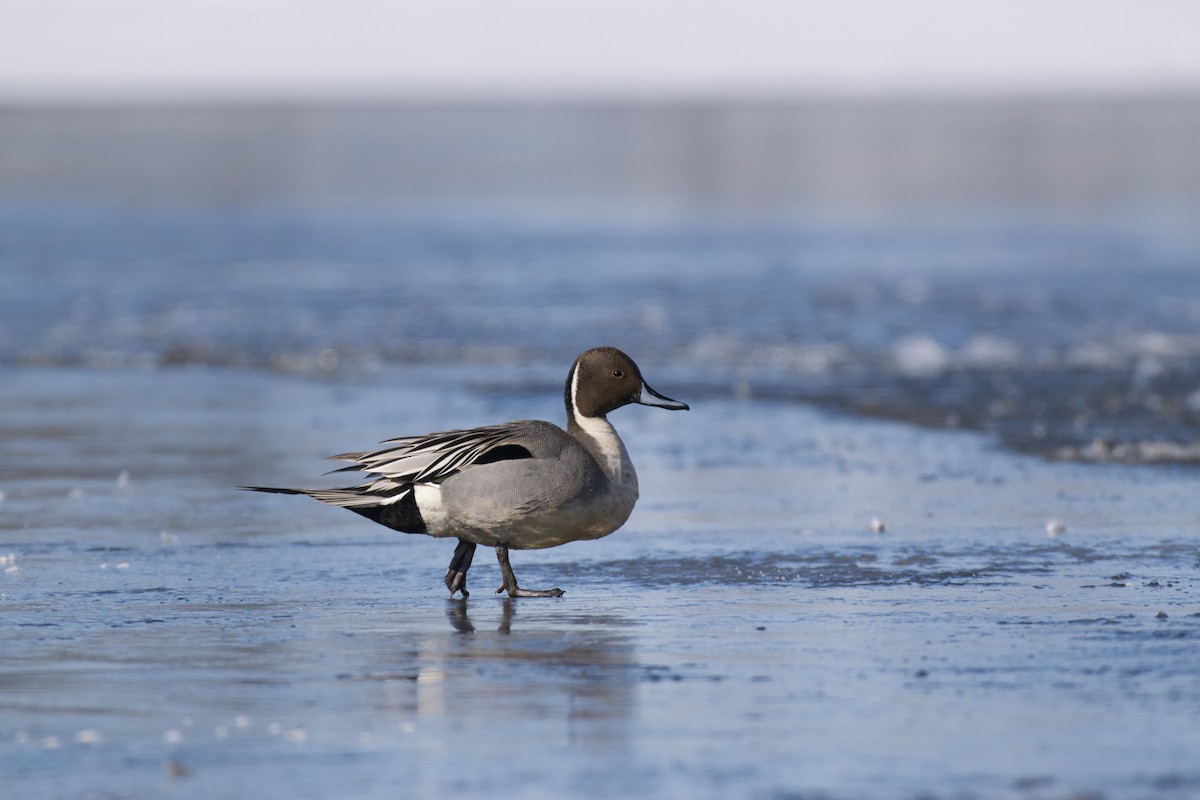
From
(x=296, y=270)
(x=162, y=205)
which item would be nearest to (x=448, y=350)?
(x=296, y=270)

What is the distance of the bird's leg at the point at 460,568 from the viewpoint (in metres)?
6.89

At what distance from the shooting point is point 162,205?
127 ft

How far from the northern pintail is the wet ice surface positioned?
0.84ft

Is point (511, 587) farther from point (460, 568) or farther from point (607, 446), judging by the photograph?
point (607, 446)

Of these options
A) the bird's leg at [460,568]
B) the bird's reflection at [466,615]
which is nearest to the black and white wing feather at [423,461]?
the bird's leg at [460,568]

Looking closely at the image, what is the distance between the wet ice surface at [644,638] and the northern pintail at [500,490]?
0.84 feet

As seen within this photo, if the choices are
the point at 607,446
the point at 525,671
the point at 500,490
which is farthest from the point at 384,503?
the point at 525,671

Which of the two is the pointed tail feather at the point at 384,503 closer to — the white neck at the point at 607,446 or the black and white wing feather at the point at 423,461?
the black and white wing feather at the point at 423,461

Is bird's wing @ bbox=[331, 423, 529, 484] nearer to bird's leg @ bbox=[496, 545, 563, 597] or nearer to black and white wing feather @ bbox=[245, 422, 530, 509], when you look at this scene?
black and white wing feather @ bbox=[245, 422, 530, 509]

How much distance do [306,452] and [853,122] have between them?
102317 mm

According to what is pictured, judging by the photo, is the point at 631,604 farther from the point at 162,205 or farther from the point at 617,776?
the point at 162,205

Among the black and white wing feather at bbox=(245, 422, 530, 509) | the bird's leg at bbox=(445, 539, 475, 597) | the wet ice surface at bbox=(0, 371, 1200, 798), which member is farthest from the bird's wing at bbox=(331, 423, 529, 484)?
the wet ice surface at bbox=(0, 371, 1200, 798)

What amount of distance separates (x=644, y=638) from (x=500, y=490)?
38.3 inches

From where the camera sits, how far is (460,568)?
6.89 m
